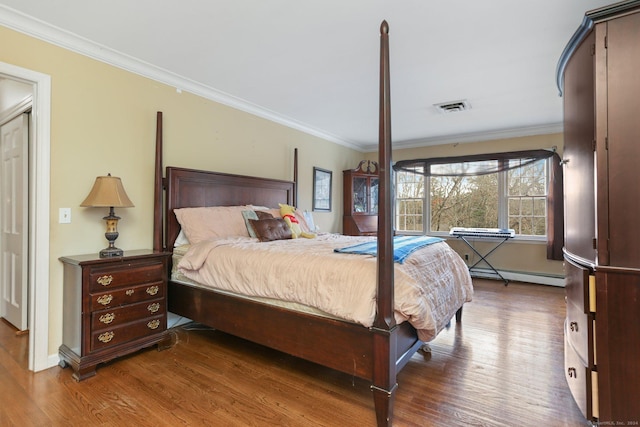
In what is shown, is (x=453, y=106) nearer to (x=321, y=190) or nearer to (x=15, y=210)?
(x=321, y=190)

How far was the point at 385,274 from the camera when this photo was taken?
1619 mm

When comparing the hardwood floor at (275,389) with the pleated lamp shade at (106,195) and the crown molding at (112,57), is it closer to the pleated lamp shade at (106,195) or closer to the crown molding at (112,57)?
the pleated lamp shade at (106,195)

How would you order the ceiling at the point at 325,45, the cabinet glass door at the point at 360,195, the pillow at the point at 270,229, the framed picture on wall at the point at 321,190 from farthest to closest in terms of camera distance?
the cabinet glass door at the point at 360,195 < the framed picture on wall at the point at 321,190 < the pillow at the point at 270,229 < the ceiling at the point at 325,45

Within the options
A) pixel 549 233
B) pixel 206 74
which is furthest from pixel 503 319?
pixel 206 74

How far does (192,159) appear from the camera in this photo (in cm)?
326

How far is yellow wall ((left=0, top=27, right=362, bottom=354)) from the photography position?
231 centimetres

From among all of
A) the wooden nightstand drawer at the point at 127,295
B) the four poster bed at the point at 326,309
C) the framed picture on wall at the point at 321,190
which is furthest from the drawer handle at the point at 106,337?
the framed picture on wall at the point at 321,190

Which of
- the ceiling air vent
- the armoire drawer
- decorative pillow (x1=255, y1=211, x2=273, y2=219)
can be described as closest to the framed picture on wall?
decorative pillow (x1=255, y1=211, x2=273, y2=219)

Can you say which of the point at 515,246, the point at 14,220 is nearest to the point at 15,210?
the point at 14,220

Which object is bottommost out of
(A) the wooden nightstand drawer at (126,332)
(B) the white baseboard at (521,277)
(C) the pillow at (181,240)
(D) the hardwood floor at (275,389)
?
(D) the hardwood floor at (275,389)

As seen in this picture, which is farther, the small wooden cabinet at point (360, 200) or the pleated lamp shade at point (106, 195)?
the small wooden cabinet at point (360, 200)

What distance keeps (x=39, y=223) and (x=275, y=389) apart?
6.53 ft

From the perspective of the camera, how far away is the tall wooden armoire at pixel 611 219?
1366 millimetres

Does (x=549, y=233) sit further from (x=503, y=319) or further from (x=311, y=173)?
(x=311, y=173)
